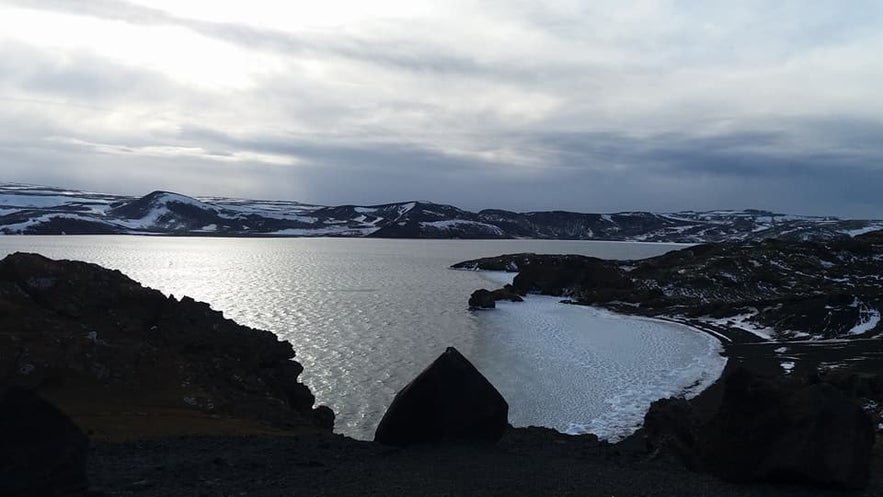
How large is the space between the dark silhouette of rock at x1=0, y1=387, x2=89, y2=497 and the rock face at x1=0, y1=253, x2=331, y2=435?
8332mm

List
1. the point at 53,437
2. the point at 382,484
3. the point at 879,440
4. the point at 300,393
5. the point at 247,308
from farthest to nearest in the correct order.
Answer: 1. the point at 247,308
2. the point at 300,393
3. the point at 879,440
4. the point at 382,484
5. the point at 53,437

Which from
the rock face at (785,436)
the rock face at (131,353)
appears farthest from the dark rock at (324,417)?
the rock face at (785,436)

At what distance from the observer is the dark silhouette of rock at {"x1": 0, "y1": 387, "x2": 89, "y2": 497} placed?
34.9 feet

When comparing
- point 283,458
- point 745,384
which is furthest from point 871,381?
point 283,458

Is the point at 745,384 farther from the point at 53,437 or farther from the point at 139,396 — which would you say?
the point at 139,396

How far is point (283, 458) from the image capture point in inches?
642

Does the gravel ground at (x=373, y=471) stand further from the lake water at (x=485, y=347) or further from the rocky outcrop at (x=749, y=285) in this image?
the rocky outcrop at (x=749, y=285)

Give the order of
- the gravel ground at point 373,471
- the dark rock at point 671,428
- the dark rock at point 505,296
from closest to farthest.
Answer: the gravel ground at point 373,471
the dark rock at point 671,428
the dark rock at point 505,296

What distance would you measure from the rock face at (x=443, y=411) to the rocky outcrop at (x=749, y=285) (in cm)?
4553

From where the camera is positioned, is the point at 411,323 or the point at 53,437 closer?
the point at 53,437

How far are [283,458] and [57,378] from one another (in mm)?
9521

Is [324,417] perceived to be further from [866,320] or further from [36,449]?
[866,320]

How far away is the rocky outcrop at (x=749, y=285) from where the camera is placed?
192 feet

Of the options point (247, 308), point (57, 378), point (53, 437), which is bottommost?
point (247, 308)
